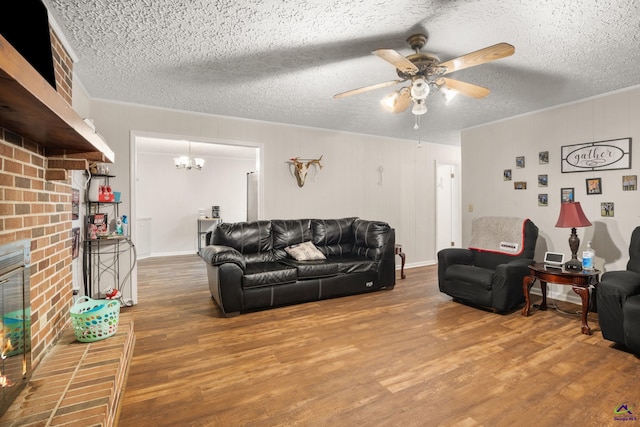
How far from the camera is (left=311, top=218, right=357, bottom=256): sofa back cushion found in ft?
14.6

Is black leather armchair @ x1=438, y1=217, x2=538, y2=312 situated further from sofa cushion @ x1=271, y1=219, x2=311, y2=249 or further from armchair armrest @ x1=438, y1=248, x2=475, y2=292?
sofa cushion @ x1=271, y1=219, x2=311, y2=249

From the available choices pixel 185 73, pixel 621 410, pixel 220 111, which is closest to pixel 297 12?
pixel 185 73

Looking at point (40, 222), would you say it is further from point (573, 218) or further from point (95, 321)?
point (573, 218)

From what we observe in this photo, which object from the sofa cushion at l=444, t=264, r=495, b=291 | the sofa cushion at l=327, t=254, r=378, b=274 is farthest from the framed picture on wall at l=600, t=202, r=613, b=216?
the sofa cushion at l=327, t=254, r=378, b=274

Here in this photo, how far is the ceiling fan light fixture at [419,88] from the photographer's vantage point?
222cm

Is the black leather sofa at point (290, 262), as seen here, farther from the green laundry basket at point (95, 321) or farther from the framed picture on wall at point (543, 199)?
the framed picture on wall at point (543, 199)

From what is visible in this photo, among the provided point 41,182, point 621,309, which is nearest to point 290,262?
point 41,182

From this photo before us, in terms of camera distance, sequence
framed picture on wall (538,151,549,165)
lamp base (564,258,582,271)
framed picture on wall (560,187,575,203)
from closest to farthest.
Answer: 1. lamp base (564,258,582,271)
2. framed picture on wall (560,187,575,203)
3. framed picture on wall (538,151,549,165)

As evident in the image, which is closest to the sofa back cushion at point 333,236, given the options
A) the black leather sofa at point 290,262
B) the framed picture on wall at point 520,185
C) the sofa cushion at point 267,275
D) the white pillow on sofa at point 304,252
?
the black leather sofa at point 290,262

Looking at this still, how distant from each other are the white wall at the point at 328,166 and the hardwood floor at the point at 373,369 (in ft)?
6.26

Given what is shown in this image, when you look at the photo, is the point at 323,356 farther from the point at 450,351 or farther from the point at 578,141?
the point at 578,141

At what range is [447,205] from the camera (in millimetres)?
6555

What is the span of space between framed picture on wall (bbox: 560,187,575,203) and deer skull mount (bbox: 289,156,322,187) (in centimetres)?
325

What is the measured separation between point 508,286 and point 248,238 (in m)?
2.97
